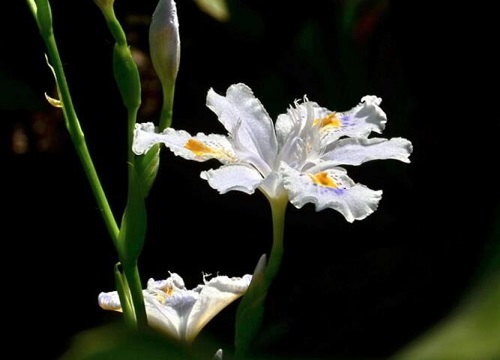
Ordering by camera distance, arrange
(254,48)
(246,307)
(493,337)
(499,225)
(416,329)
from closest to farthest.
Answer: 1. (493,337)
2. (246,307)
3. (499,225)
4. (416,329)
5. (254,48)

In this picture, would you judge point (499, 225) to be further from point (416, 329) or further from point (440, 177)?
point (440, 177)

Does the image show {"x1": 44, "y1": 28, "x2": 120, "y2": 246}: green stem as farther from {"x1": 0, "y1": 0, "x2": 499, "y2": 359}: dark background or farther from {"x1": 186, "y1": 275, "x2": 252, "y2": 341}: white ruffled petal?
{"x1": 0, "y1": 0, "x2": 499, "y2": 359}: dark background

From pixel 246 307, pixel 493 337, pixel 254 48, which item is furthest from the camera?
pixel 254 48

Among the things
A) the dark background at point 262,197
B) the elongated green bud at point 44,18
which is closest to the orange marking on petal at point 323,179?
the elongated green bud at point 44,18

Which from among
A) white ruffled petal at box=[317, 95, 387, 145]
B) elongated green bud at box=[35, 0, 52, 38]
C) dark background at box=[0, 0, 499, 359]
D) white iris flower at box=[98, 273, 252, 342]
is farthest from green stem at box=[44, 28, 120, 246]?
dark background at box=[0, 0, 499, 359]

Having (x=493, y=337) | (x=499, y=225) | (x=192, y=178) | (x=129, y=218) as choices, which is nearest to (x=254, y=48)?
(x=192, y=178)

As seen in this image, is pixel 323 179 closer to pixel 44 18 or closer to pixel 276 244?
pixel 276 244

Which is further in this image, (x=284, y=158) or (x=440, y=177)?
(x=440, y=177)

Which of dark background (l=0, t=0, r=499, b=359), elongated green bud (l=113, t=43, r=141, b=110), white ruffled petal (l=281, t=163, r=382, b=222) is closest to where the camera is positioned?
white ruffled petal (l=281, t=163, r=382, b=222)
